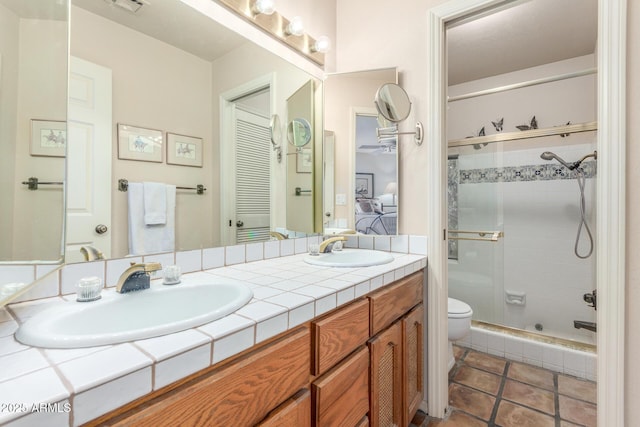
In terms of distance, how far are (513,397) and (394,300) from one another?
113 centimetres

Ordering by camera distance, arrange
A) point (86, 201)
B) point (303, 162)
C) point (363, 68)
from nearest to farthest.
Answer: point (86, 201)
point (303, 162)
point (363, 68)

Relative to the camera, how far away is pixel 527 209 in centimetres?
251

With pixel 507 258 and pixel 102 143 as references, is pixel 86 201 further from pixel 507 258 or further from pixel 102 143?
pixel 507 258

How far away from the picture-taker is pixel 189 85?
1098 mm

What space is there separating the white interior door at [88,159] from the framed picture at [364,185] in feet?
3.94

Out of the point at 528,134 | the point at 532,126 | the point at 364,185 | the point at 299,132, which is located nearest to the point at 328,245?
the point at 364,185

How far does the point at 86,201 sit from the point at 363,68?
1.57 metres

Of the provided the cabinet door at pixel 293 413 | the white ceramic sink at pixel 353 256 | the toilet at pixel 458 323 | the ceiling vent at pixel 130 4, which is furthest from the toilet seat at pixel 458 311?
the ceiling vent at pixel 130 4

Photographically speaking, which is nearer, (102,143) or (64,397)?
(64,397)

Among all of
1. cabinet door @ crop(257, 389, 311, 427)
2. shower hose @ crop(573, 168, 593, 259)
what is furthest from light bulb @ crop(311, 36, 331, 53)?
shower hose @ crop(573, 168, 593, 259)

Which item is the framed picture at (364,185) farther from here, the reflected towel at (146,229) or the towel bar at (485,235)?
the towel bar at (485,235)

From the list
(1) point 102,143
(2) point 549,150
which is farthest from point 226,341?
(2) point 549,150

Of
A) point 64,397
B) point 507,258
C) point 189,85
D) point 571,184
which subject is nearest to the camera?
point 64,397

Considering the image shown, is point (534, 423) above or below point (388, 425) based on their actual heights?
below
